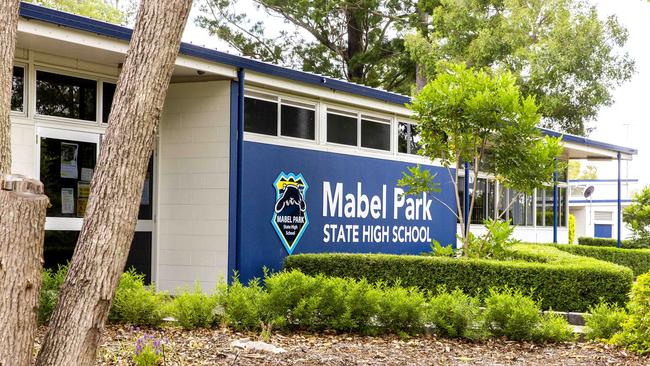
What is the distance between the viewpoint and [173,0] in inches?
214

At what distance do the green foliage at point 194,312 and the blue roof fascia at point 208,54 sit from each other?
3.44 m

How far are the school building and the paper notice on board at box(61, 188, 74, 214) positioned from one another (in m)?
0.02

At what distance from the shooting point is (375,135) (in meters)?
16.4

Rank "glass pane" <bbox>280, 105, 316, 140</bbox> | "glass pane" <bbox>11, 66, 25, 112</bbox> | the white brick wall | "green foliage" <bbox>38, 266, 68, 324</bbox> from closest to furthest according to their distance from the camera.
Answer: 1. "green foliage" <bbox>38, 266, 68, 324</bbox>
2. "glass pane" <bbox>11, 66, 25, 112</bbox>
3. the white brick wall
4. "glass pane" <bbox>280, 105, 316, 140</bbox>

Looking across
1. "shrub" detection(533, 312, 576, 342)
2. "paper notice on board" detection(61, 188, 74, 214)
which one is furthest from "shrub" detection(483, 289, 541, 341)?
"paper notice on board" detection(61, 188, 74, 214)

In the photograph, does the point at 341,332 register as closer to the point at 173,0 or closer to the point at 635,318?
the point at 635,318

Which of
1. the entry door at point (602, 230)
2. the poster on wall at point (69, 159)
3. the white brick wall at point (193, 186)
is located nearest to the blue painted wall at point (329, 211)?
the white brick wall at point (193, 186)

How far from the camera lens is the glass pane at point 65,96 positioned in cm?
1123

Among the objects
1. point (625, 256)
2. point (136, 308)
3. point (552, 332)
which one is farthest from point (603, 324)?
point (625, 256)

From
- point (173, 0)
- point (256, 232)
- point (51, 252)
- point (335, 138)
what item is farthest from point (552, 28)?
point (173, 0)

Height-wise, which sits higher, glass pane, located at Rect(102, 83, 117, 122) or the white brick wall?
glass pane, located at Rect(102, 83, 117, 122)

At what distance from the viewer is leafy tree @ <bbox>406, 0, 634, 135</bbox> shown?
3023 centimetres

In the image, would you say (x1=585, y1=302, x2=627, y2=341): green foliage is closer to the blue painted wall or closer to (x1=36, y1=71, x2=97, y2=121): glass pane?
the blue painted wall

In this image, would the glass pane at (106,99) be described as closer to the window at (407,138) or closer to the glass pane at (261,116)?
the glass pane at (261,116)
